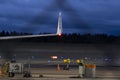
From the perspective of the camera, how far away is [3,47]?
93.1 m

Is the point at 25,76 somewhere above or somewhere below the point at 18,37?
below

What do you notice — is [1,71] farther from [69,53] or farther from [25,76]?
[69,53]

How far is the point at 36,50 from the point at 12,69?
2996 inches

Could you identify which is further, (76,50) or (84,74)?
(76,50)

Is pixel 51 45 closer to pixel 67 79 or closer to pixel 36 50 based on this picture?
pixel 36 50

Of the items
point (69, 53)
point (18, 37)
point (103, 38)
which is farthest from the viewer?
point (69, 53)

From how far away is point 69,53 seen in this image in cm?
12525

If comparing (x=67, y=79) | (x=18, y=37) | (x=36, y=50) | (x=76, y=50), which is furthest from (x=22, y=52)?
(x=67, y=79)

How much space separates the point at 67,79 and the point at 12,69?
707cm

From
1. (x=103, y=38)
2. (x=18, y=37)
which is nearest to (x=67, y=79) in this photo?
(x=103, y=38)

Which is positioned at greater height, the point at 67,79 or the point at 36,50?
the point at 36,50

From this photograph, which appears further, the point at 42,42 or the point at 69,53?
the point at 42,42

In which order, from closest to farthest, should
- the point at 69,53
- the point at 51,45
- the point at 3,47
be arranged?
the point at 3,47 < the point at 69,53 < the point at 51,45

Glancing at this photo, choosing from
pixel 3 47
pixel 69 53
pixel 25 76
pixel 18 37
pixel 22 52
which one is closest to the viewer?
pixel 25 76
